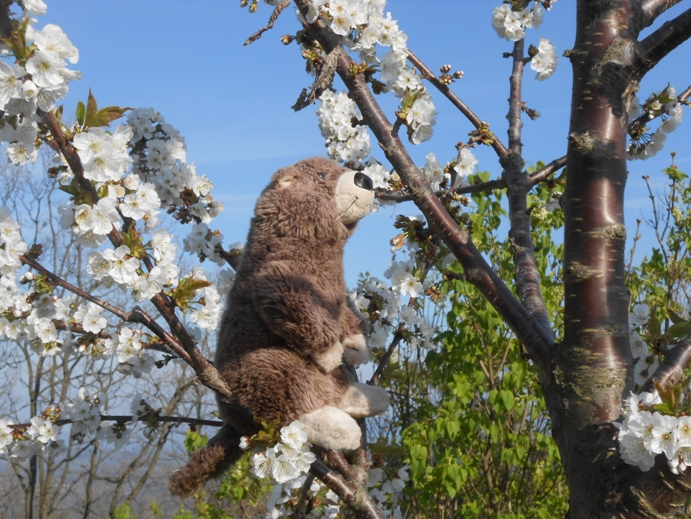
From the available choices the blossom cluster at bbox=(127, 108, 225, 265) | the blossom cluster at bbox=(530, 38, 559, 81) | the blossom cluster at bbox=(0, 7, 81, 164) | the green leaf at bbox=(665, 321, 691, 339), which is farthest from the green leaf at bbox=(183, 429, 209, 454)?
the green leaf at bbox=(665, 321, 691, 339)

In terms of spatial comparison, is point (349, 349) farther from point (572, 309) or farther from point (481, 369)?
point (481, 369)

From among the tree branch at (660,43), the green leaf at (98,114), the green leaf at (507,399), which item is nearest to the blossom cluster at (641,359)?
the tree branch at (660,43)

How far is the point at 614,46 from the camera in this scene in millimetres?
1508

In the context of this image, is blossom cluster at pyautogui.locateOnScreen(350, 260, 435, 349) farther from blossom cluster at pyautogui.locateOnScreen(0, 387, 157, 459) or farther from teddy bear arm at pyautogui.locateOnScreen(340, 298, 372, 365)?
blossom cluster at pyautogui.locateOnScreen(0, 387, 157, 459)

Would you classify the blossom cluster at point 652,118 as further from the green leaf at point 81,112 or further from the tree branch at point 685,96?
the green leaf at point 81,112

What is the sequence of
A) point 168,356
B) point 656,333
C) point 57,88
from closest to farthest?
1. point 57,88
2. point 656,333
3. point 168,356

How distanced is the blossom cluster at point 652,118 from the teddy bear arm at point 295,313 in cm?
119

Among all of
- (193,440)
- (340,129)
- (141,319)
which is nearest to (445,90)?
(340,129)

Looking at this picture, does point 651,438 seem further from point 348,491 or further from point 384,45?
point 384,45

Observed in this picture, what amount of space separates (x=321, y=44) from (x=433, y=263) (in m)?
0.88

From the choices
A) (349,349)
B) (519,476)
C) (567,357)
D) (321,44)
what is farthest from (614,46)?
(519,476)

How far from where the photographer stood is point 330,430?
183 centimetres

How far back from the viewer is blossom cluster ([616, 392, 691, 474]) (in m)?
1.16

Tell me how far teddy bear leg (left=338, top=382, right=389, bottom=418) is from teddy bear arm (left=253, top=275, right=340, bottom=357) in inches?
7.5
